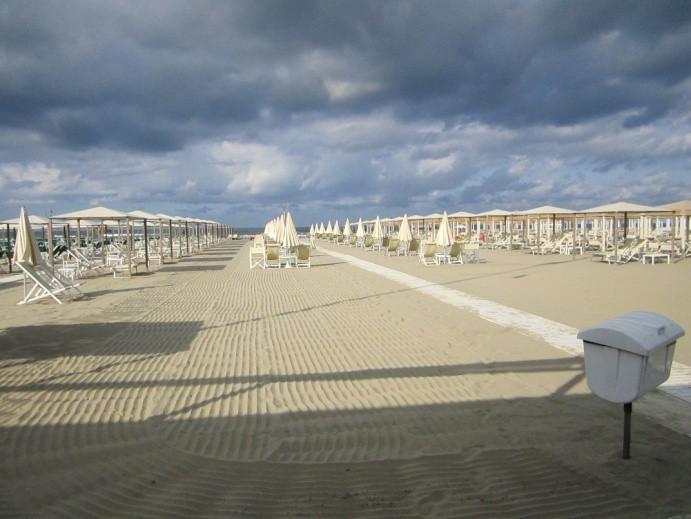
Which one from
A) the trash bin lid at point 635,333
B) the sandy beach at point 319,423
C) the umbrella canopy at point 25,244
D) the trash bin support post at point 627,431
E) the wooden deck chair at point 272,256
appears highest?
the umbrella canopy at point 25,244

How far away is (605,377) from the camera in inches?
115

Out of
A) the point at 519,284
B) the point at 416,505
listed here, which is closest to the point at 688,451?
the point at 416,505

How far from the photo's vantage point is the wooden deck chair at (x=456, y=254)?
17031 mm

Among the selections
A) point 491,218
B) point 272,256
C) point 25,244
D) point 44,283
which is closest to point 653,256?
point 272,256

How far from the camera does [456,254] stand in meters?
17.1

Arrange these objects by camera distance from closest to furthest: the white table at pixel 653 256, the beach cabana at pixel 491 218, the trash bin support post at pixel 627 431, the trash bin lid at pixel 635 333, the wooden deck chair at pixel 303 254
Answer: the trash bin lid at pixel 635 333 → the trash bin support post at pixel 627 431 → the white table at pixel 653 256 → the wooden deck chair at pixel 303 254 → the beach cabana at pixel 491 218

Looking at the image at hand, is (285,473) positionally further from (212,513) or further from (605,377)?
(605,377)

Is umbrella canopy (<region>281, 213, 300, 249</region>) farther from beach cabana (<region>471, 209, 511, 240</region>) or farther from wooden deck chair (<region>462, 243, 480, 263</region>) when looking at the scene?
beach cabana (<region>471, 209, 511, 240</region>)

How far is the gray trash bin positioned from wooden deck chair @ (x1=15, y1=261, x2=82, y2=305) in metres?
9.38

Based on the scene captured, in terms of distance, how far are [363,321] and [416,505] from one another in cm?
486

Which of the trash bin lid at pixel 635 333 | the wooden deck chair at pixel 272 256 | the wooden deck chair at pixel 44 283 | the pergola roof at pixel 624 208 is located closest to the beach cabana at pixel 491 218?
the pergola roof at pixel 624 208

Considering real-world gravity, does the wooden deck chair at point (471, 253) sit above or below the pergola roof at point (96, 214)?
below

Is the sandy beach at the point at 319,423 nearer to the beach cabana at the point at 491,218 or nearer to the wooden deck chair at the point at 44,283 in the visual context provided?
the wooden deck chair at the point at 44,283

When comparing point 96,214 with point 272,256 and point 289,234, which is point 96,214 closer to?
point 272,256
